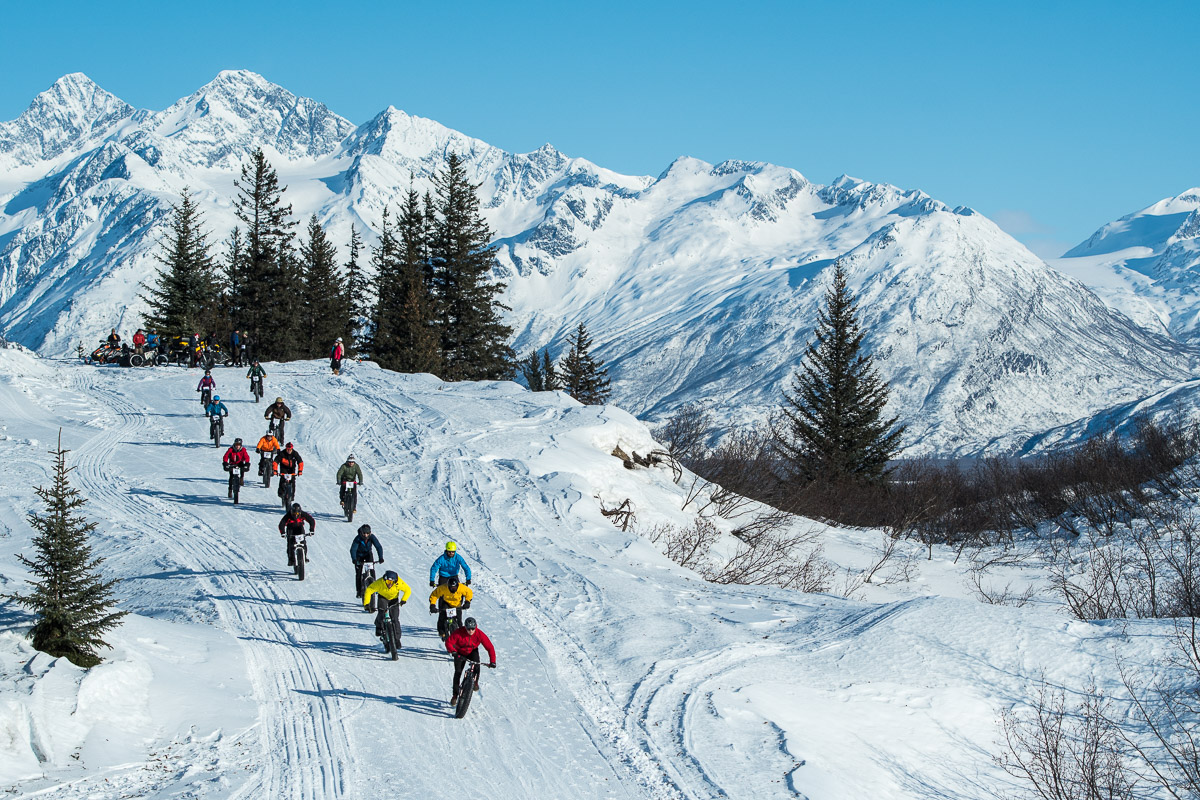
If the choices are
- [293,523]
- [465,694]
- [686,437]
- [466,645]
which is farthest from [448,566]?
[686,437]

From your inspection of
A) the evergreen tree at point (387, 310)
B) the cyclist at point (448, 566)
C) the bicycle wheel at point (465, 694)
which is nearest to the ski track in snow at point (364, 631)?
the bicycle wheel at point (465, 694)

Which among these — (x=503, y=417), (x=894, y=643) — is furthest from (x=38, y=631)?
(x=503, y=417)

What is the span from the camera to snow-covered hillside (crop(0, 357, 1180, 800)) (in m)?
9.82

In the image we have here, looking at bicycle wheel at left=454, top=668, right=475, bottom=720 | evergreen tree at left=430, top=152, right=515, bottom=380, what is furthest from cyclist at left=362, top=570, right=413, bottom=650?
evergreen tree at left=430, top=152, right=515, bottom=380

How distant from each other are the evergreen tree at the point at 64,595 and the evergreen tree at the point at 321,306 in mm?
46046

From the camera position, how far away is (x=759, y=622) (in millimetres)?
15438

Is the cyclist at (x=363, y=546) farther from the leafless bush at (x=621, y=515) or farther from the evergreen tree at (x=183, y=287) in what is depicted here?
the evergreen tree at (x=183, y=287)

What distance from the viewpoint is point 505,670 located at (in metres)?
12.9

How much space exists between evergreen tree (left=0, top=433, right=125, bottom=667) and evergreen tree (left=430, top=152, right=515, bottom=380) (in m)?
35.9

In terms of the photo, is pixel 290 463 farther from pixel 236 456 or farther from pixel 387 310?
pixel 387 310

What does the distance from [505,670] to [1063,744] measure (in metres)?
7.42

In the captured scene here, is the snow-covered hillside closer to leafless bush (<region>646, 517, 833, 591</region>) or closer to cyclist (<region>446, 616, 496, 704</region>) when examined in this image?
cyclist (<region>446, 616, 496, 704</region>)

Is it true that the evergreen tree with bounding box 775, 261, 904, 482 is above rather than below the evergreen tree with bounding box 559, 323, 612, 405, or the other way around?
below

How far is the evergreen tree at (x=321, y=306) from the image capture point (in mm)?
56062
